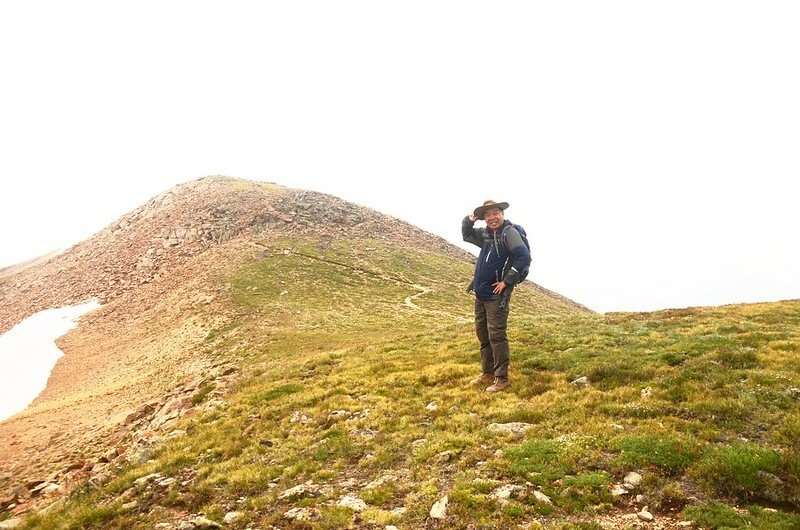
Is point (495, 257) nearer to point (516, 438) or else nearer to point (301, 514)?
point (516, 438)

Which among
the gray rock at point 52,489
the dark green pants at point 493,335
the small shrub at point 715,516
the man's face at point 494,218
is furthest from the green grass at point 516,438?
the man's face at point 494,218

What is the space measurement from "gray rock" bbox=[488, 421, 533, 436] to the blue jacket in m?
4.12

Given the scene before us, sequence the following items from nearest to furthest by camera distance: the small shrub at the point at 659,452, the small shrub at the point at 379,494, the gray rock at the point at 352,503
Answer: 1. the small shrub at the point at 659,452
2. the gray rock at the point at 352,503
3. the small shrub at the point at 379,494

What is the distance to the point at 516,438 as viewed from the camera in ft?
39.6

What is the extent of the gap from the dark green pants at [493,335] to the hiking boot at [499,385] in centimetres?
14

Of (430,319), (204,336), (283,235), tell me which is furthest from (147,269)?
(430,319)

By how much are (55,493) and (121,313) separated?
36.6m

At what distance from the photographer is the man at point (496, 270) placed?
14.6 metres

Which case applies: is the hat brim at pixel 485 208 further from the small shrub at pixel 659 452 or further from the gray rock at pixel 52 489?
the gray rock at pixel 52 489

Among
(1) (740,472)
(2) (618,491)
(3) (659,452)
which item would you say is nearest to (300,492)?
(2) (618,491)

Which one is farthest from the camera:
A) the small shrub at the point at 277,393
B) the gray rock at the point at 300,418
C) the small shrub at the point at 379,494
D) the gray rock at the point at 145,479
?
the small shrub at the point at 277,393

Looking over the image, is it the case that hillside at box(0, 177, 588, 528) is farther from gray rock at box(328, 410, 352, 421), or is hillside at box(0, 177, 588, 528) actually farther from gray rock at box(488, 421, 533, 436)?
gray rock at box(488, 421, 533, 436)

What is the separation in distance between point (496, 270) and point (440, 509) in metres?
7.90

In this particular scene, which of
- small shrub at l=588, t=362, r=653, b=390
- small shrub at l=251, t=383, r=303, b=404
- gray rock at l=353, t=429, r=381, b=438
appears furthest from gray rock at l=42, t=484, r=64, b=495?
small shrub at l=588, t=362, r=653, b=390
